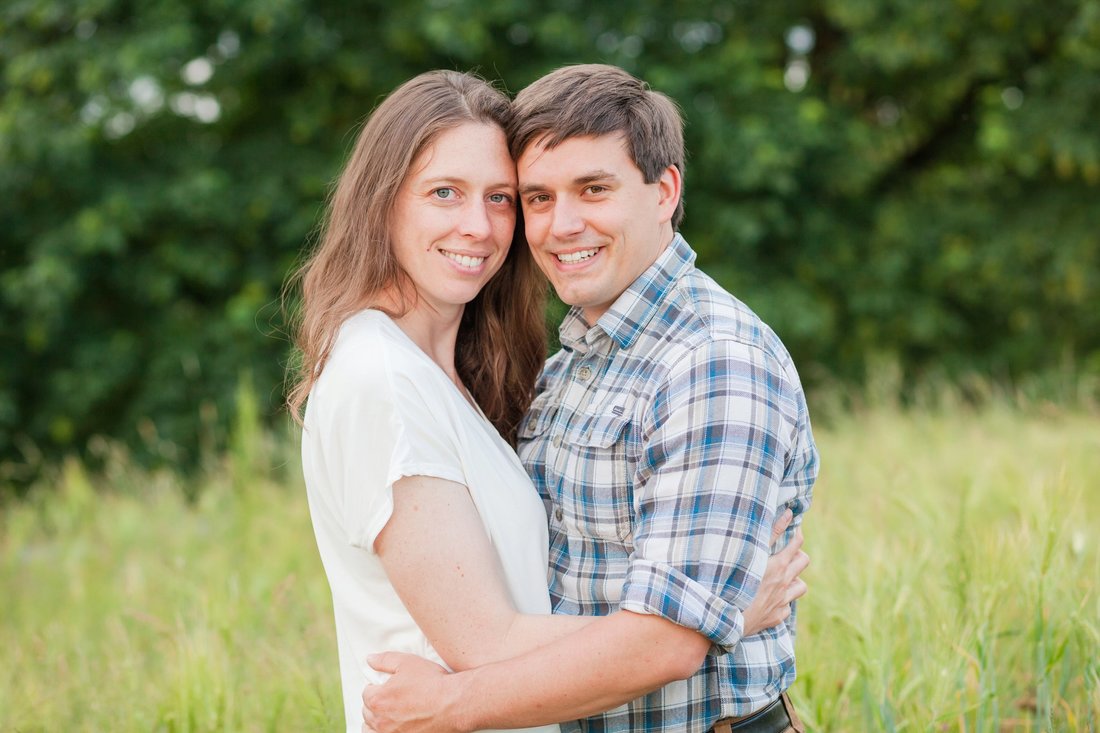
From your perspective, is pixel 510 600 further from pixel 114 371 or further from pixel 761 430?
pixel 114 371

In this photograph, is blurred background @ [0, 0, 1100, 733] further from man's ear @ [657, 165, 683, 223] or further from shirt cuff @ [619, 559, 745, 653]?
shirt cuff @ [619, 559, 745, 653]

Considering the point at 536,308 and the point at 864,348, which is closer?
the point at 536,308

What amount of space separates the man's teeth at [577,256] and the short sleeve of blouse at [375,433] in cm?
46

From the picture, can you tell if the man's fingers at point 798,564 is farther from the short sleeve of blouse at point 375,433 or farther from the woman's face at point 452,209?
the woman's face at point 452,209

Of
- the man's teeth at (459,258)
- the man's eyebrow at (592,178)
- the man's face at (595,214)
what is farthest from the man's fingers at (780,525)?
the man's teeth at (459,258)

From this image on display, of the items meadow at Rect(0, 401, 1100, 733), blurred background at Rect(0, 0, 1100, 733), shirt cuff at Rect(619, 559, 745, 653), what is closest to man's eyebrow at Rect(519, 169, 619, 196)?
shirt cuff at Rect(619, 559, 745, 653)

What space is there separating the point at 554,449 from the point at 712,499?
0.53 metres

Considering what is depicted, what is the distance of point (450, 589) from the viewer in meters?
1.90

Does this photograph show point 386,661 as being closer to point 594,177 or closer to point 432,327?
point 432,327

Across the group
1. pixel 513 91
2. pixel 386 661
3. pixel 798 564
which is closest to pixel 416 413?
pixel 386 661

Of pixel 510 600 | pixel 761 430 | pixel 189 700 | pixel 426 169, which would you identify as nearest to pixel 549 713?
pixel 510 600

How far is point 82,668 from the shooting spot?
3348 millimetres

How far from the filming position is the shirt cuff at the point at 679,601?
177 cm

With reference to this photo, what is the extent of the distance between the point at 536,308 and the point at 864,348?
8552mm
